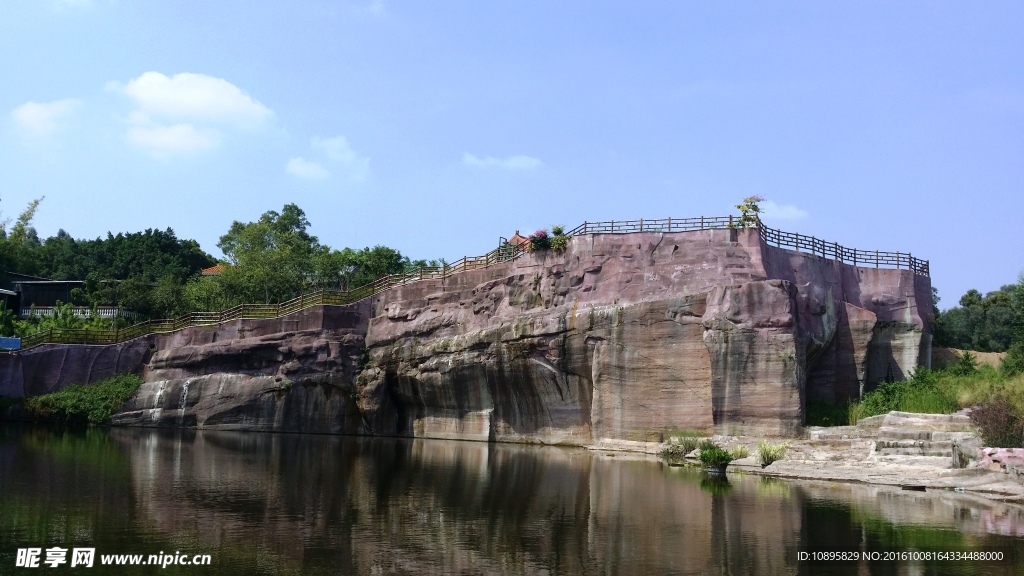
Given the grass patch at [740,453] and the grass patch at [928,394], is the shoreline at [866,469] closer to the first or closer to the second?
the grass patch at [740,453]

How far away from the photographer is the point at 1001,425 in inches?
1053

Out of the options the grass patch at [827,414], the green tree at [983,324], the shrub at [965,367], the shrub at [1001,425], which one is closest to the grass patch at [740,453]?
the grass patch at [827,414]

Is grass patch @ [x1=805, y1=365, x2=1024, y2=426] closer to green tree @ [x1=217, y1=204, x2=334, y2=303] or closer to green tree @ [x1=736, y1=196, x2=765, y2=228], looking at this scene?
green tree @ [x1=736, y1=196, x2=765, y2=228]

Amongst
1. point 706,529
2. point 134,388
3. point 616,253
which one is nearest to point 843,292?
point 616,253

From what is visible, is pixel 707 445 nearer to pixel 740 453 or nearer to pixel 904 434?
pixel 740 453

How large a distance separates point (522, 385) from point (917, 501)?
67.1ft

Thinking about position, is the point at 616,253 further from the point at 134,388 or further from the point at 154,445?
the point at 134,388

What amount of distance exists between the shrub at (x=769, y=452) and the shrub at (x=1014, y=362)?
33.2ft

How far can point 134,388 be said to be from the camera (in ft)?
148

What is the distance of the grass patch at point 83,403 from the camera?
44250 mm

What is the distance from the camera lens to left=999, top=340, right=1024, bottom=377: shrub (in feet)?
109

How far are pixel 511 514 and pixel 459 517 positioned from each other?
4.20ft

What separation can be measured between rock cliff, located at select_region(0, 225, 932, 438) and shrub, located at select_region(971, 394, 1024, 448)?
7.34 meters

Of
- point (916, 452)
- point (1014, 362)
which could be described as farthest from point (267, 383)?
point (1014, 362)
